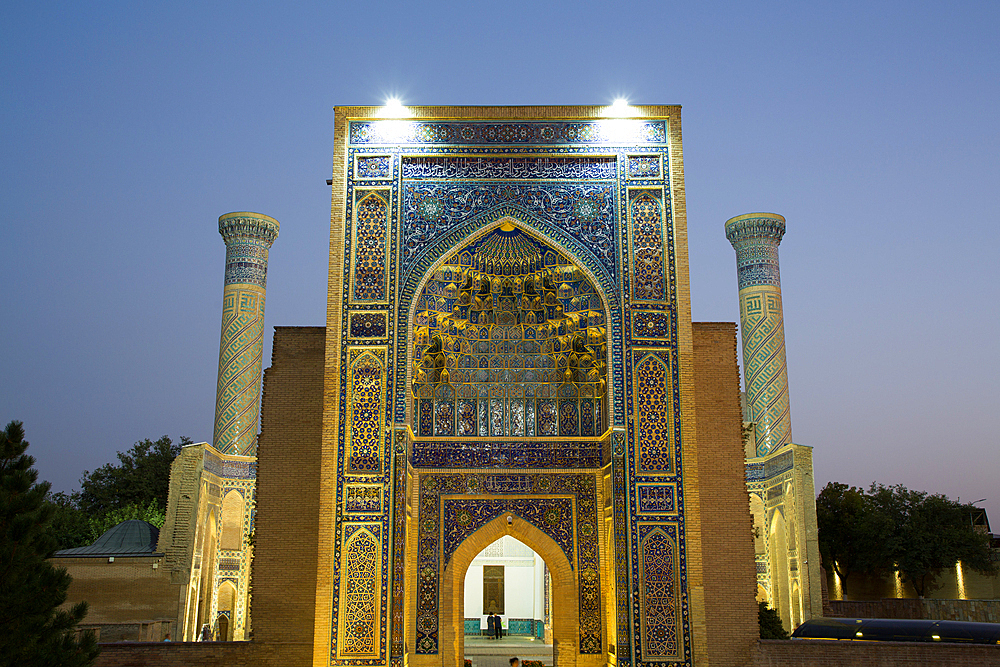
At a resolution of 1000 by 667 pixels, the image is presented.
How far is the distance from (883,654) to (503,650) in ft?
19.4

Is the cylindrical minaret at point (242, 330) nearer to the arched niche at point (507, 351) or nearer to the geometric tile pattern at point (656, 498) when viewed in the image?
the arched niche at point (507, 351)

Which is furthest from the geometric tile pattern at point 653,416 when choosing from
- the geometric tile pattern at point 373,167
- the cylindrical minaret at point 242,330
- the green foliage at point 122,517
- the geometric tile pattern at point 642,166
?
the green foliage at point 122,517

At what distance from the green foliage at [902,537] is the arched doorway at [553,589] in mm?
12483

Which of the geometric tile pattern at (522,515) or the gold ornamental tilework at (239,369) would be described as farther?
the gold ornamental tilework at (239,369)

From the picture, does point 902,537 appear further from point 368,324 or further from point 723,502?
point 368,324

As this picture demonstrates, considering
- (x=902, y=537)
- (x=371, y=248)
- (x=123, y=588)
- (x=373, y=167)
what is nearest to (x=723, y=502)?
(x=371, y=248)

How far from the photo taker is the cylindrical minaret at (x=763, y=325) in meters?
18.3

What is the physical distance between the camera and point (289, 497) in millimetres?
10375

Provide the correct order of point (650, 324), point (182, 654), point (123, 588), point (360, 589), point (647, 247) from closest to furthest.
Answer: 1. point (360, 589)
2. point (182, 654)
3. point (650, 324)
4. point (647, 247)
5. point (123, 588)

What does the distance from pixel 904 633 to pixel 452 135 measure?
24.4 ft

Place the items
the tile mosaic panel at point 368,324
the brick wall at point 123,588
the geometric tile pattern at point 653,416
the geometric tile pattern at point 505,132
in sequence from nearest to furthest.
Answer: the geometric tile pattern at point 653,416 → the tile mosaic panel at point 368,324 → the geometric tile pattern at point 505,132 → the brick wall at point 123,588

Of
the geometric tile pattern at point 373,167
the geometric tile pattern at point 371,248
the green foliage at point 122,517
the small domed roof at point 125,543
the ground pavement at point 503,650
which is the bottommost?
the ground pavement at point 503,650

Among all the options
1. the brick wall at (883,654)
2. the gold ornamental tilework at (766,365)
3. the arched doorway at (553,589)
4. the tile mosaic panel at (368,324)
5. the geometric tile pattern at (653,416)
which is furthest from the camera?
the gold ornamental tilework at (766,365)

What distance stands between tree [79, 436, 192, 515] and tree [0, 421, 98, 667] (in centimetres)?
1998
